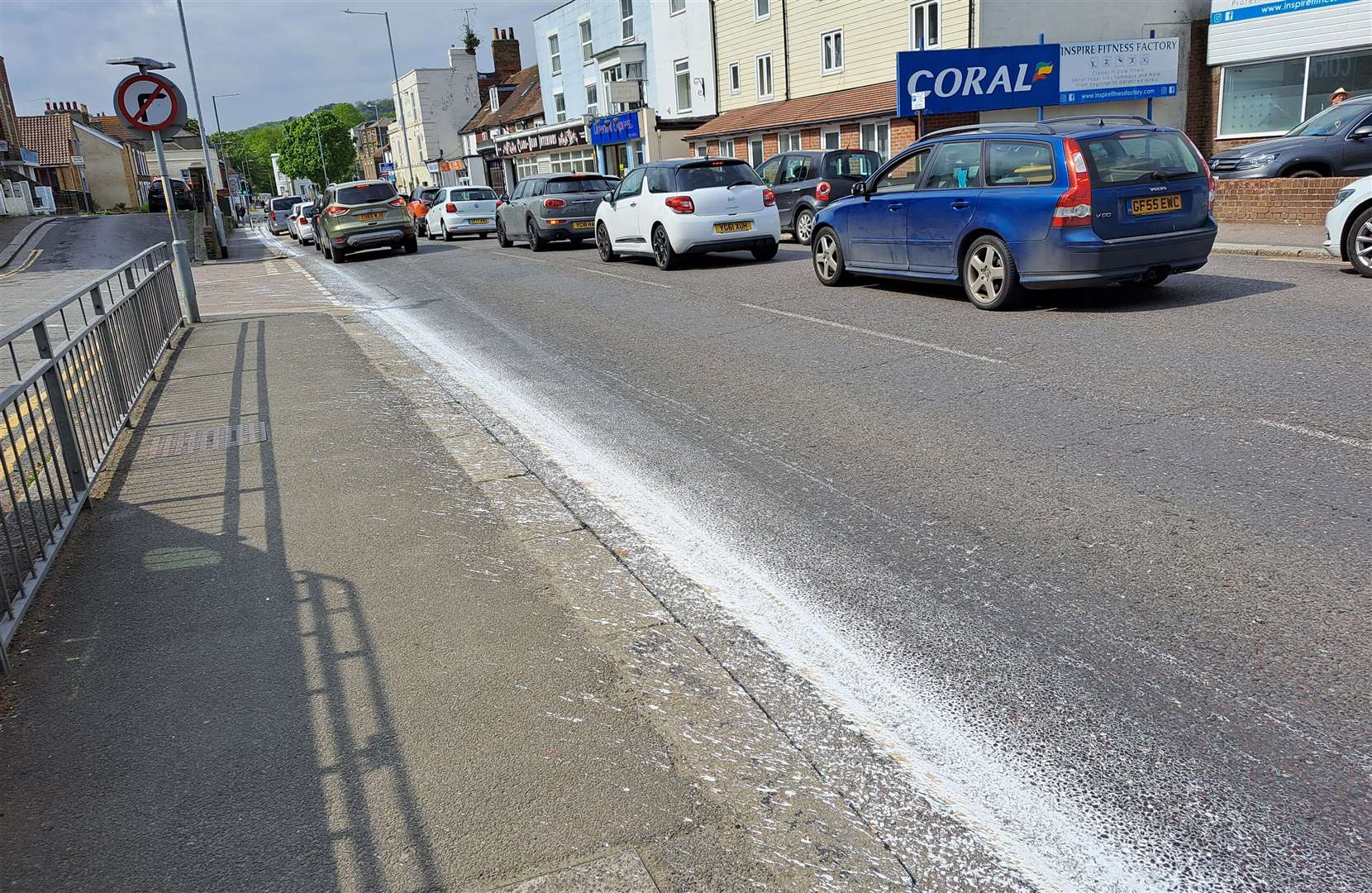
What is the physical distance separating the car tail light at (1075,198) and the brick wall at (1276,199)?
7.47m

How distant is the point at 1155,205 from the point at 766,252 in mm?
8163

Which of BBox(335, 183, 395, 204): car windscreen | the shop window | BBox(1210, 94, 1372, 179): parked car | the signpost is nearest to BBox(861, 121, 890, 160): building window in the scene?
the shop window

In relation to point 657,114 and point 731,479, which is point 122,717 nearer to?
point 731,479

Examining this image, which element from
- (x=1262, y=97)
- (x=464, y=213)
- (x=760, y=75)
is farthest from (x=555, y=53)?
(x=1262, y=97)

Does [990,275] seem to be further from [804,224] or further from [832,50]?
[832,50]

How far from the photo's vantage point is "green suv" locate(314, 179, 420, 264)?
23703 mm

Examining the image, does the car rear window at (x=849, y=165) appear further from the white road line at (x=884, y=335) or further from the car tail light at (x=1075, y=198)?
the car tail light at (x=1075, y=198)

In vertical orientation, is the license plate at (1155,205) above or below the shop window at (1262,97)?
below

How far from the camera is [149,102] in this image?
11.4 metres

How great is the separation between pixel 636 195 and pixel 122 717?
599 inches

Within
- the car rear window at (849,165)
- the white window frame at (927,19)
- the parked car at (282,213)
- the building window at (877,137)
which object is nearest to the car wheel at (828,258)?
the car rear window at (849,165)

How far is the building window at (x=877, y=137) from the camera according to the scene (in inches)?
1131

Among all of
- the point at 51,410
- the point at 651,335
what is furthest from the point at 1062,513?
the point at 651,335

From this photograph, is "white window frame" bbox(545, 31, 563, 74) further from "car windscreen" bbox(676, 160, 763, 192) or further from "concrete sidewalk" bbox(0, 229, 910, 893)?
"concrete sidewalk" bbox(0, 229, 910, 893)
